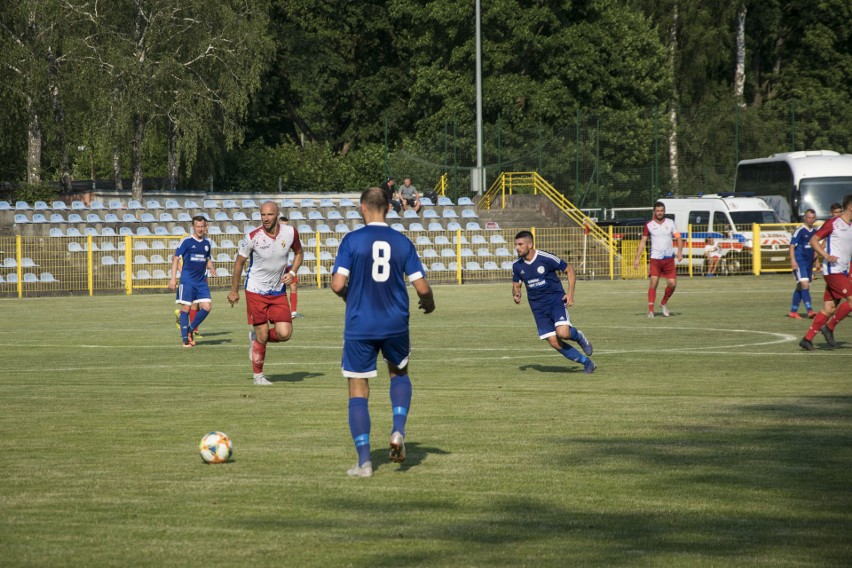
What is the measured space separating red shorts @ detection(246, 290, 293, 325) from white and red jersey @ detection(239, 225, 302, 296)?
6 centimetres

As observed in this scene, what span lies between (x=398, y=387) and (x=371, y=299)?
697 mm

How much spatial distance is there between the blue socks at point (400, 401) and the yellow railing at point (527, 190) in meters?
36.9

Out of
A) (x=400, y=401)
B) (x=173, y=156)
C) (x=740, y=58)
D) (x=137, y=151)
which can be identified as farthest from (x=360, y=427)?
(x=740, y=58)

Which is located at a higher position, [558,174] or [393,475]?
[558,174]

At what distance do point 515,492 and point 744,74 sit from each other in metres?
66.0

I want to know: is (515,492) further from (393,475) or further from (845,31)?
(845,31)

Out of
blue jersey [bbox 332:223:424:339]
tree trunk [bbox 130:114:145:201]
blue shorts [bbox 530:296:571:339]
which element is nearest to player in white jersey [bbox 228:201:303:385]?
blue shorts [bbox 530:296:571:339]

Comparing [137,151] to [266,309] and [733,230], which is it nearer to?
[733,230]

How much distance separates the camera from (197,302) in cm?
2086

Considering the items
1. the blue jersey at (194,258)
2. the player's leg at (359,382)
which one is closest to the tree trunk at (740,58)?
the blue jersey at (194,258)

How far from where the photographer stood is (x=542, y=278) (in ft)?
51.4

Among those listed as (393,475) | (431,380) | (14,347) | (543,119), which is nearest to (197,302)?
(14,347)

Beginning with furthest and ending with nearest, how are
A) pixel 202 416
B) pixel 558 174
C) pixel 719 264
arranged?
pixel 558 174, pixel 719 264, pixel 202 416

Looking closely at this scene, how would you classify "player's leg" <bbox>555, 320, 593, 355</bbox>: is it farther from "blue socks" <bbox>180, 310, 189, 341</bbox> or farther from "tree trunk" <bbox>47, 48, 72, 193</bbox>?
"tree trunk" <bbox>47, 48, 72, 193</bbox>
